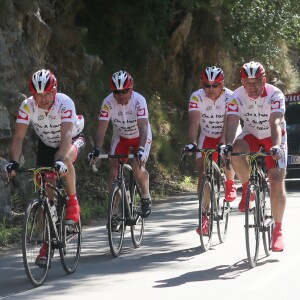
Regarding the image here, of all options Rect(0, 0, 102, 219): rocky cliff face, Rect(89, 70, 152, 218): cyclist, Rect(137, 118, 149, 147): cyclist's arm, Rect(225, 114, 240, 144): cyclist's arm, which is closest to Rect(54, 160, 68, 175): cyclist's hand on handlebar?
Rect(89, 70, 152, 218): cyclist

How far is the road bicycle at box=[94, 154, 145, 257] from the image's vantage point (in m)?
9.62

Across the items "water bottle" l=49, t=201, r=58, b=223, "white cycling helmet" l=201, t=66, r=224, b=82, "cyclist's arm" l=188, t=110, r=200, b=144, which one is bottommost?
"water bottle" l=49, t=201, r=58, b=223

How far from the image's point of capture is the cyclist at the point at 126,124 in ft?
33.2

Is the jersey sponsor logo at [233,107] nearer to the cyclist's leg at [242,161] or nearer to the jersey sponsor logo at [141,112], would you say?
the cyclist's leg at [242,161]

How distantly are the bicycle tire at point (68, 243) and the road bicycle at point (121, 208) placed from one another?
2.04 feet

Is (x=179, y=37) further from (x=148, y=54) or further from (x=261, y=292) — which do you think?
(x=261, y=292)

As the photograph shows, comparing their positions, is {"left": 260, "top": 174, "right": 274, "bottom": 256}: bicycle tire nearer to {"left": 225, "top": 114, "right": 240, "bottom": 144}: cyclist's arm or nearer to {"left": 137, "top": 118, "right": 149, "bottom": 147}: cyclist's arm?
{"left": 225, "top": 114, "right": 240, "bottom": 144}: cyclist's arm

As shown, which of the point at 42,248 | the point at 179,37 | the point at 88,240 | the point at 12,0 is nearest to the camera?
A: the point at 42,248

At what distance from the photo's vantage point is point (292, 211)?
13828mm

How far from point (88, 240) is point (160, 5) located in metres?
12.4

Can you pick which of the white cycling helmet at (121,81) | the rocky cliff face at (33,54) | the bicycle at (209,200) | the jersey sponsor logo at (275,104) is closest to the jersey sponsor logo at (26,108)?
the white cycling helmet at (121,81)

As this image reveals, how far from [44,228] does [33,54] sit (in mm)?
8681

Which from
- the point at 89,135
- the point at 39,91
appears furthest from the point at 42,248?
the point at 89,135

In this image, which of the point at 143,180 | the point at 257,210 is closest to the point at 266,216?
the point at 257,210
